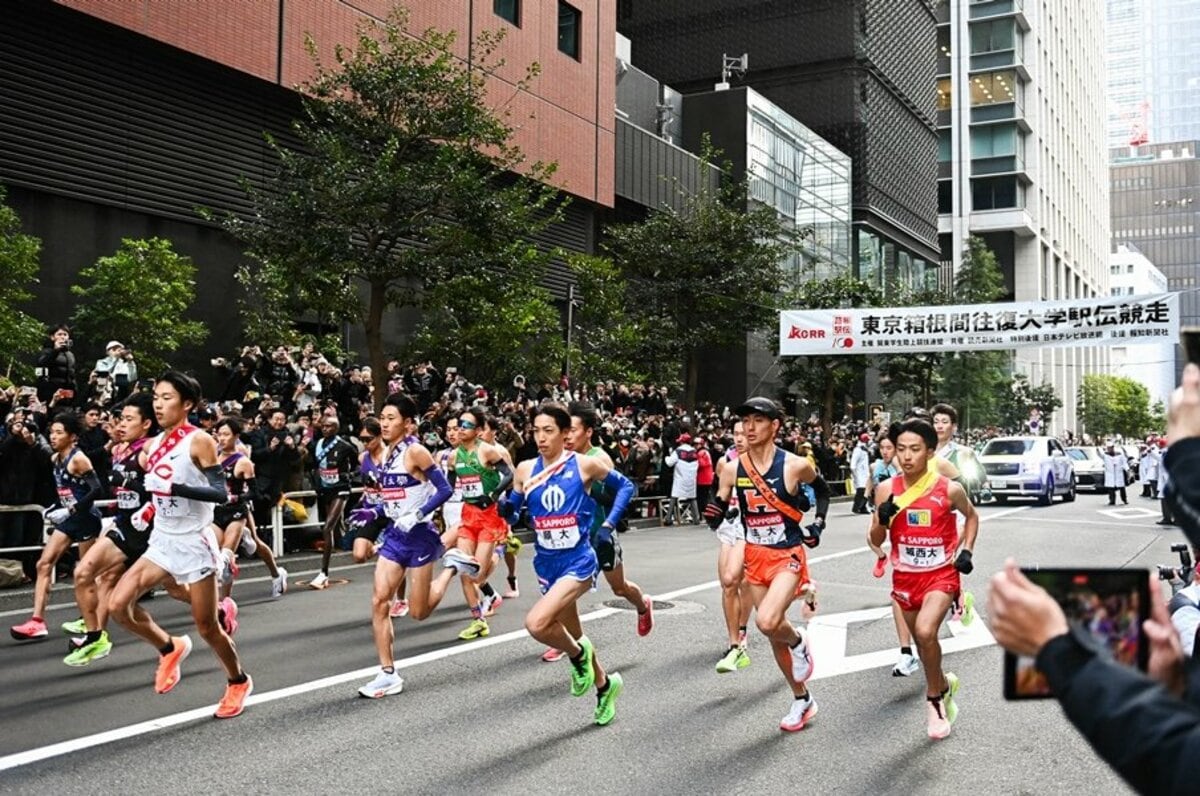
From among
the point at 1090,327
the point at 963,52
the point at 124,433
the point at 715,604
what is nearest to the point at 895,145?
the point at 963,52

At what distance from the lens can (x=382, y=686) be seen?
7.17 m

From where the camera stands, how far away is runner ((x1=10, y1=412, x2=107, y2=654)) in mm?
8992

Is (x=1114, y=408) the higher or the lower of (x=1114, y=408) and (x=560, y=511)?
the higher

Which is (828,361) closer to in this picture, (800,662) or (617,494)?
(617,494)

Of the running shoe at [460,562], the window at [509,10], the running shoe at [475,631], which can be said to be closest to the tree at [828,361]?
the window at [509,10]

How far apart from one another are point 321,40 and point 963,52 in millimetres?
68049

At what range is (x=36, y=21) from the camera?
1789cm

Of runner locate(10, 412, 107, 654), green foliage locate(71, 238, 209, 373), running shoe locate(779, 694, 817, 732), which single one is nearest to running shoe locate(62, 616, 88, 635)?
runner locate(10, 412, 107, 654)

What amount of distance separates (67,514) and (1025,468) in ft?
79.4

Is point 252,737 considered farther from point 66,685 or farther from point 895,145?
point 895,145

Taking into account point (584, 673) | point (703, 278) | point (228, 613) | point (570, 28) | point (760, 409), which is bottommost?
point (584, 673)

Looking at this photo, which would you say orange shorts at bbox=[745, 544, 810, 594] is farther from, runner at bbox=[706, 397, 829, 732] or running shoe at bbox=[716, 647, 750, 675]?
running shoe at bbox=[716, 647, 750, 675]

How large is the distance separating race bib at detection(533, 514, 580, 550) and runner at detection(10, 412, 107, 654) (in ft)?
14.0

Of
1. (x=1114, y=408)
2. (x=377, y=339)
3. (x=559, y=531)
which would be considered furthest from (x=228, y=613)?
(x=1114, y=408)
